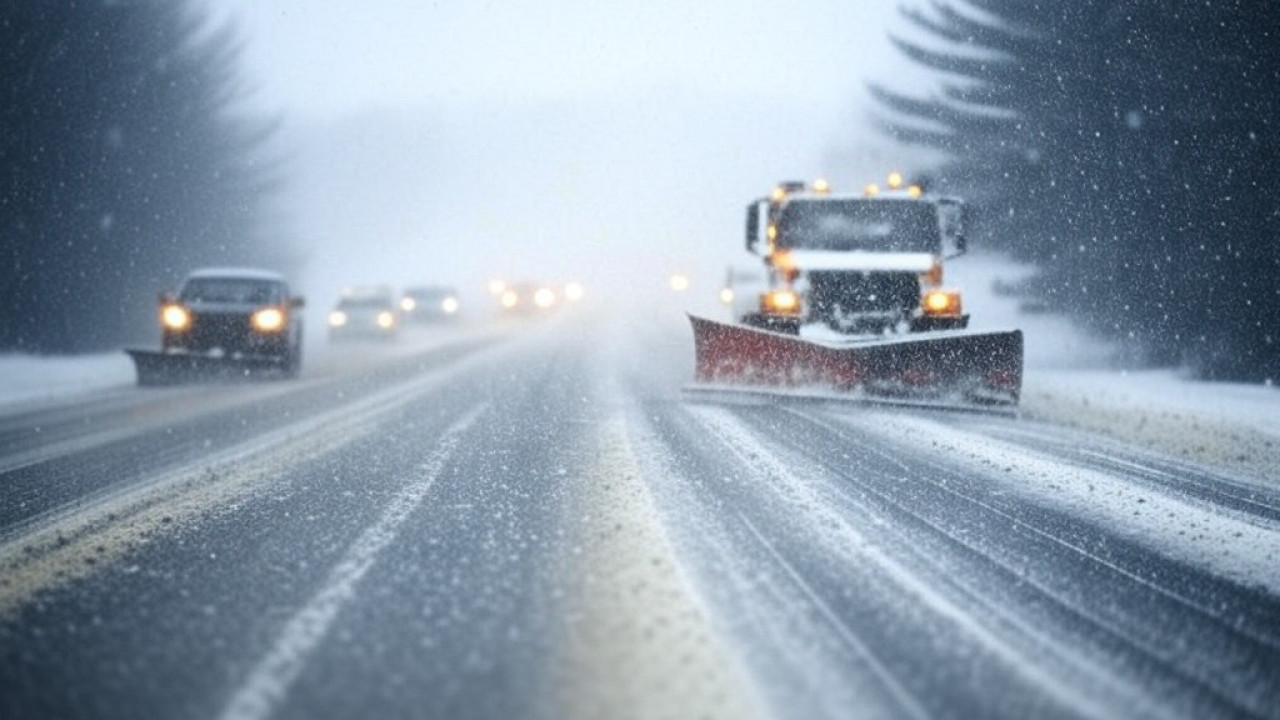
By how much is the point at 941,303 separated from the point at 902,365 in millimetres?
1384

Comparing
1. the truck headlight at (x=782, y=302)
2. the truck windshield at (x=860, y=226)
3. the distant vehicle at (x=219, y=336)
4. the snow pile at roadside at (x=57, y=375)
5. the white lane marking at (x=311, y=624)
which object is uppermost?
the truck windshield at (x=860, y=226)

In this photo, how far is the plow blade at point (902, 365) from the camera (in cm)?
1100

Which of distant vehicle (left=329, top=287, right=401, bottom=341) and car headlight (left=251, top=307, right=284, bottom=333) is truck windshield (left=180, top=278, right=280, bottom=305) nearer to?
car headlight (left=251, top=307, right=284, bottom=333)

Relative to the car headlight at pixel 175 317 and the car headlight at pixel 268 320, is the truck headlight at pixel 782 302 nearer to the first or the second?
the car headlight at pixel 268 320

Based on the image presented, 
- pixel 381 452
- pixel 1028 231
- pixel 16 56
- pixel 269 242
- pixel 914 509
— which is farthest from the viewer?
pixel 269 242

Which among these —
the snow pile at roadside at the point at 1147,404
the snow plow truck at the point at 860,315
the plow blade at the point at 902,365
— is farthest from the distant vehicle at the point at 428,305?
the plow blade at the point at 902,365

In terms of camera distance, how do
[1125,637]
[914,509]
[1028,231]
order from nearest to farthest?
[1125,637] → [914,509] → [1028,231]

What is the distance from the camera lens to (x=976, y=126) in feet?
79.1

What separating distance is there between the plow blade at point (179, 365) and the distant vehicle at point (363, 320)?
12.1m

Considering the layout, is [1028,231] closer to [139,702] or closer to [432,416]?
[432,416]

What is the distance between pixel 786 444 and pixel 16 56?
1603cm

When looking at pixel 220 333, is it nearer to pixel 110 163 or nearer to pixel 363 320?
pixel 110 163

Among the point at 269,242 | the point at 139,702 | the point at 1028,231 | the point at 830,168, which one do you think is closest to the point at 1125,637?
the point at 139,702

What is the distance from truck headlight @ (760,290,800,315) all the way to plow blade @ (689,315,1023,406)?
710mm
